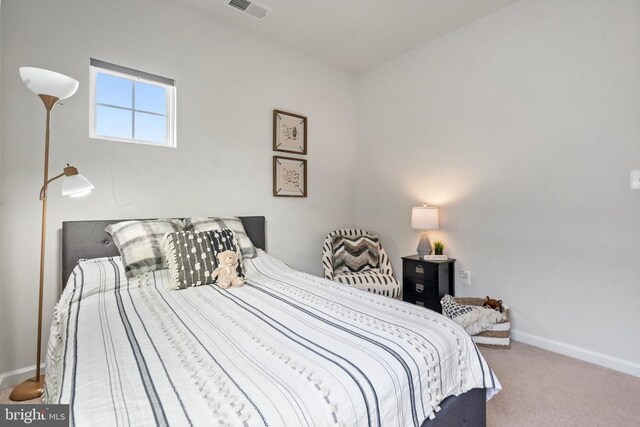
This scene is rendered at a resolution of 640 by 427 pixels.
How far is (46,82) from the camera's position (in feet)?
5.41

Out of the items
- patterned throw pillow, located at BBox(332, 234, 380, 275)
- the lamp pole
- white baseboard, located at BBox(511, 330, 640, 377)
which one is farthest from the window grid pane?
white baseboard, located at BBox(511, 330, 640, 377)

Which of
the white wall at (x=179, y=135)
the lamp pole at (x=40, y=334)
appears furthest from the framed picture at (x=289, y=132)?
the lamp pole at (x=40, y=334)

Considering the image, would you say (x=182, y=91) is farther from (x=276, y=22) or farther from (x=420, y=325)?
(x=420, y=325)

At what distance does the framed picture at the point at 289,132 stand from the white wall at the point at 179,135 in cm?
9

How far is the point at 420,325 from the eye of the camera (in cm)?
124

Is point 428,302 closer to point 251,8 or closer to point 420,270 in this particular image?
point 420,270

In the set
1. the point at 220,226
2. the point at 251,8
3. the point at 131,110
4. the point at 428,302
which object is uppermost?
the point at 251,8

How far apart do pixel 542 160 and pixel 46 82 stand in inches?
133

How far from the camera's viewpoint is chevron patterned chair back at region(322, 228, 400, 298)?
2977 mm

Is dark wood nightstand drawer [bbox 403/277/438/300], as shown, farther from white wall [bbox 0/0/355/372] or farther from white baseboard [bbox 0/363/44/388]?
white baseboard [bbox 0/363/44/388]

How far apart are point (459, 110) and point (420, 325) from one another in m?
2.42

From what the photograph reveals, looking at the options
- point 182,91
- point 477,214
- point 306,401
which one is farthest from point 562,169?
point 182,91

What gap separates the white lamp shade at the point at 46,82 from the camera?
5.25ft

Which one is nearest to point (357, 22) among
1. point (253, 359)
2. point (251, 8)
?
point (251, 8)
